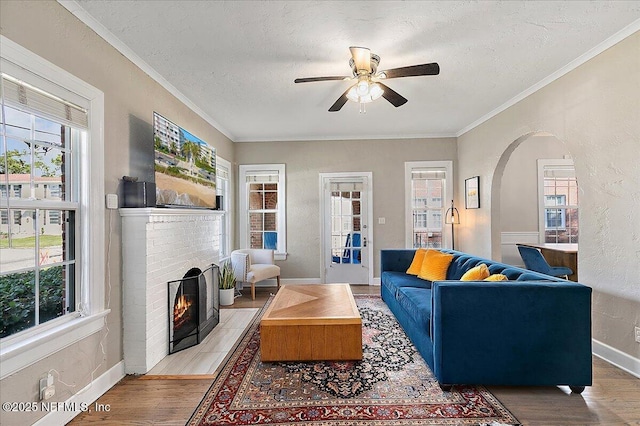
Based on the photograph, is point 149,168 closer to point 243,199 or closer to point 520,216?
point 243,199

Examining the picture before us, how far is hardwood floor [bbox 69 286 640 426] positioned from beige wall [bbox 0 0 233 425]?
27 centimetres

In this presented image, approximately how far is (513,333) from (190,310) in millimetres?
2859

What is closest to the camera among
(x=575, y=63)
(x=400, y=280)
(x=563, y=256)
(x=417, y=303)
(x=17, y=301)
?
(x=17, y=301)

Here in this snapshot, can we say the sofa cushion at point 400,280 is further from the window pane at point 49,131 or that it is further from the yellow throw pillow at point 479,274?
the window pane at point 49,131

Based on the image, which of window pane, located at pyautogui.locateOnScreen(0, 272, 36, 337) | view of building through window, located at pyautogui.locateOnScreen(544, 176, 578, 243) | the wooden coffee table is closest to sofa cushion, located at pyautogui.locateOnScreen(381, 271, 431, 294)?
the wooden coffee table

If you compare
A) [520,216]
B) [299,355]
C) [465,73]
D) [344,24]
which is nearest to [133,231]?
[299,355]

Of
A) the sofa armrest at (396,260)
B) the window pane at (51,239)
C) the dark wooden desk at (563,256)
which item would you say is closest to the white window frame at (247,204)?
the sofa armrest at (396,260)

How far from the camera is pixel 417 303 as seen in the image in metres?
2.85

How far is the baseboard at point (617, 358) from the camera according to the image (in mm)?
2487

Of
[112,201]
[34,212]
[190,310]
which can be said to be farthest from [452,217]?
[34,212]

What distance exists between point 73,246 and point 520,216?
6537 mm

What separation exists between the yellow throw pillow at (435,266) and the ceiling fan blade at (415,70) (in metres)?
2.26

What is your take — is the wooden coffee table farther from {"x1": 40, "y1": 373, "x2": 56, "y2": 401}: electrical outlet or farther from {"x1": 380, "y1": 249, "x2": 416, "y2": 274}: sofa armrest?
{"x1": 380, "y1": 249, "x2": 416, "y2": 274}: sofa armrest

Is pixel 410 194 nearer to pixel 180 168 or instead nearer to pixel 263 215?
pixel 263 215
